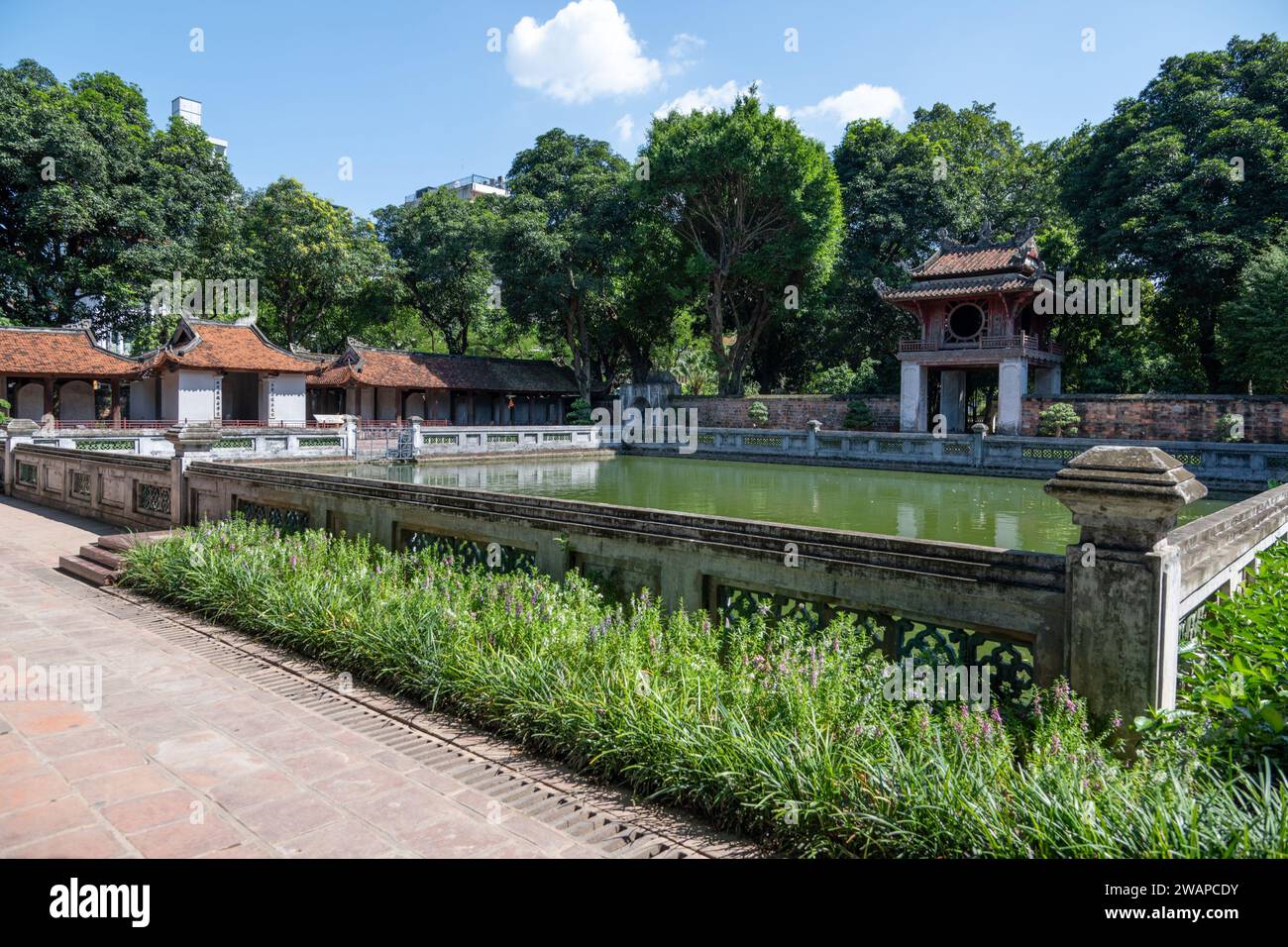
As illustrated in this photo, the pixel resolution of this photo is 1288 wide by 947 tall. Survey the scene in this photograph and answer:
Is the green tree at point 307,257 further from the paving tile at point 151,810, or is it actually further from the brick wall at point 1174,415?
the paving tile at point 151,810

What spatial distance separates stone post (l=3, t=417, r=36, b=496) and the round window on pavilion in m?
28.4

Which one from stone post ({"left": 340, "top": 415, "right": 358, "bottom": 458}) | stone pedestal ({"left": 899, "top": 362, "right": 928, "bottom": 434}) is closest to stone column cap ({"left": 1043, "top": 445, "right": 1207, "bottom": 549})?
stone post ({"left": 340, "top": 415, "right": 358, "bottom": 458})

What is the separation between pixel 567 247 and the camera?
36688 mm

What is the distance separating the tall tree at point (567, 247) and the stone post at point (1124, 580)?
34.8 m

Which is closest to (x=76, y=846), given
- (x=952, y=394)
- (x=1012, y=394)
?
(x=1012, y=394)

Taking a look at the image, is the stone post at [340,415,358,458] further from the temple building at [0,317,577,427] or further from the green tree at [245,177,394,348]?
the green tree at [245,177,394,348]

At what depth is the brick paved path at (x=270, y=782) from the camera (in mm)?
3227

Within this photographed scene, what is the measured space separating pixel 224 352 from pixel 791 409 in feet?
76.7

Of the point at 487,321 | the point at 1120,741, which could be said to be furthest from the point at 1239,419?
the point at 487,321

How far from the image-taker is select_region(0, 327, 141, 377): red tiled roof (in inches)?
1130

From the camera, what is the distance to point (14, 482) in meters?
15.8

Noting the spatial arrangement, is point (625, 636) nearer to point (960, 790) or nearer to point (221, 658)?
point (960, 790)
